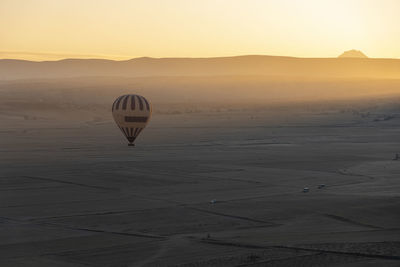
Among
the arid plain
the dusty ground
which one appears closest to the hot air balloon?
the dusty ground

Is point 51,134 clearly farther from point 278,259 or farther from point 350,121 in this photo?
point 278,259

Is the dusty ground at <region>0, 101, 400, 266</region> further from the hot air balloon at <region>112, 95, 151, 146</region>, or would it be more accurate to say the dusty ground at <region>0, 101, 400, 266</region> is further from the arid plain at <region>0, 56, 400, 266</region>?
the hot air balloon at <region>112, 95, 151, 146</region>

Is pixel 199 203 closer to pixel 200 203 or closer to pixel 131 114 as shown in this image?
pixel 200 203

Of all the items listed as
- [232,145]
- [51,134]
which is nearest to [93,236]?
[232,145]

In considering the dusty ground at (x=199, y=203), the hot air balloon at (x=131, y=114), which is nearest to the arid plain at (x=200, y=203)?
the dusty ground at (x=199, y=203)

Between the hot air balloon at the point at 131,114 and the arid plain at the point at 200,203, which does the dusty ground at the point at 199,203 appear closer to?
the arid plain at the point at 200,203

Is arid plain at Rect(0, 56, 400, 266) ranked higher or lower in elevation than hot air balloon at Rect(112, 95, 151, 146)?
lower
